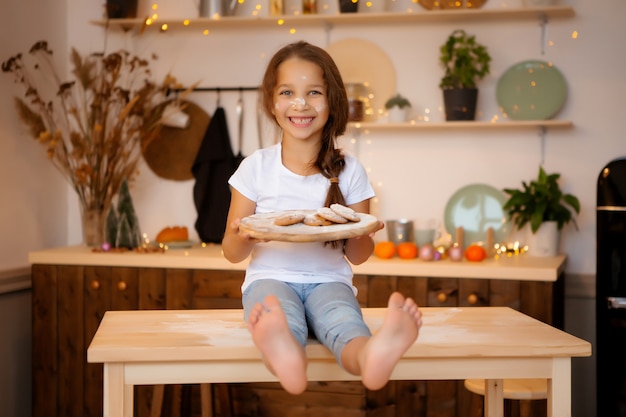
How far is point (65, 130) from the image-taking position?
373 cm

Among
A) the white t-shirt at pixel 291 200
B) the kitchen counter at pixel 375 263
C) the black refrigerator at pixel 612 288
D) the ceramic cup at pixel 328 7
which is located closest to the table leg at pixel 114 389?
the white t-shirt at pixel 291 200

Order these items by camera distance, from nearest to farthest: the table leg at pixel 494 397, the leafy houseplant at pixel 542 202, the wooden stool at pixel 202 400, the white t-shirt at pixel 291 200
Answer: the white t-shirt at pixel 291 200 < the table leg at pixel 494 397 < the wooden stool at pixel 202 400 < the leafy houseplant at pixel 542 202

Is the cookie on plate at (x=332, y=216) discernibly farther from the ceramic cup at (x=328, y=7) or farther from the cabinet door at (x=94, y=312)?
the ceramic cup at (x=328, y=7)

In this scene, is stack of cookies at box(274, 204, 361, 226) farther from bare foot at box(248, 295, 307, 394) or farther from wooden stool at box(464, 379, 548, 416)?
wooden stool at box(464, 379, 548, 416)

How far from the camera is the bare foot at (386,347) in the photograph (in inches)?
57.3

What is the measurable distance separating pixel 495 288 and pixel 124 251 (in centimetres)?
150

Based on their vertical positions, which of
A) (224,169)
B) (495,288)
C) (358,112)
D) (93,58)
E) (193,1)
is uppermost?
(193,1)

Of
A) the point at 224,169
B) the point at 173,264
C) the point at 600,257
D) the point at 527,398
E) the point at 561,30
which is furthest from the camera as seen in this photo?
the point at 224,169

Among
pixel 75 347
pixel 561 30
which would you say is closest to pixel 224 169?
pixel 75 347

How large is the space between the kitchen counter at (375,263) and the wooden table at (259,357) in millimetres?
1033

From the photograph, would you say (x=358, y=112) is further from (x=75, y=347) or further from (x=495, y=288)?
(x=75, y=347)

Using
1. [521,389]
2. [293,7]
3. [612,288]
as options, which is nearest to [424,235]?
[612,288]

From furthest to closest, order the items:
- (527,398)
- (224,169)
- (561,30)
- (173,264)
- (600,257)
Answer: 1. (224,169)
2. (561,30)
3. (173,264)
4. (600,257)
5. (527,398)

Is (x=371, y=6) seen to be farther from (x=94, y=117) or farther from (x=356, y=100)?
(x=94, y=117)
